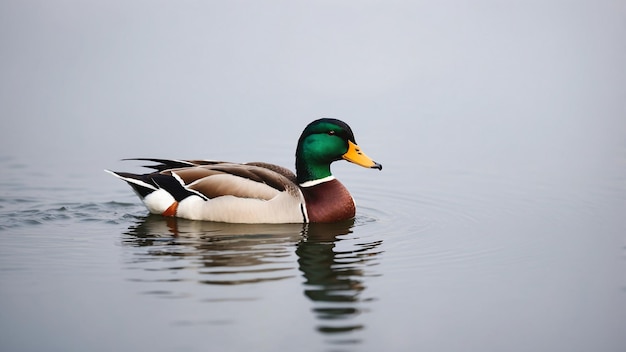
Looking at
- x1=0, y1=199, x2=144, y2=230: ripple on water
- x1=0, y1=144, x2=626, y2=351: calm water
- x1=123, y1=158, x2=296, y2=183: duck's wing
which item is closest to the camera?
x1=0, y1=144, x2=626, y2=351: calm water

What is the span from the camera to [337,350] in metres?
7.21

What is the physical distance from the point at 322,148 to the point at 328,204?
30.2 inches

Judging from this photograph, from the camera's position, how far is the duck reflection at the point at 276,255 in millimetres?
8477

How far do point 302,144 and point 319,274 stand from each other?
340cm

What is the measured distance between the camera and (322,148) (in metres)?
12.3

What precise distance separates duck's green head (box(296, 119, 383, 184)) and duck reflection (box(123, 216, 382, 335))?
847 mm

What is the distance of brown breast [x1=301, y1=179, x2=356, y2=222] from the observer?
1201cm

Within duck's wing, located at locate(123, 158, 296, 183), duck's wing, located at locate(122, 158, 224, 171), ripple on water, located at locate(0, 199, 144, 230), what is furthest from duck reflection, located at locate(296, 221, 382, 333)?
ripple on water, located at locate(0, 199, 144, 230)

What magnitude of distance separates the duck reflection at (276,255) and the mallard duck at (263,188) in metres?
0.16

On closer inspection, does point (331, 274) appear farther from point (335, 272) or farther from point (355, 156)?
point (355, 156)

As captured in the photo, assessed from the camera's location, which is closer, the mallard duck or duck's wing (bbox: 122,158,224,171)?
the mallard duck

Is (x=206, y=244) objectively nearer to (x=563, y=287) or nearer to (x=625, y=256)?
(x=563, y=287)

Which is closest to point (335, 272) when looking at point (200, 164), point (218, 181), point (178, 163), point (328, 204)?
point (328, 204)

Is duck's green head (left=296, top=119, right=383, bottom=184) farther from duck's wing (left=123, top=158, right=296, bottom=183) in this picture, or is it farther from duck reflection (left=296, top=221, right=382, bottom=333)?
duck reflection (left=296, top=221, right=382, bottom=333)
